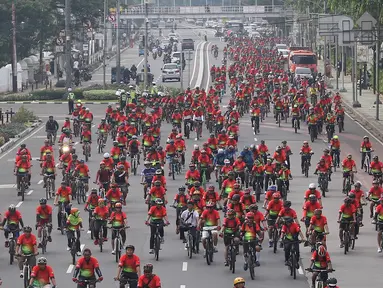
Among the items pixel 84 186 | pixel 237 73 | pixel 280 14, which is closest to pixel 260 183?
pixel 84 186

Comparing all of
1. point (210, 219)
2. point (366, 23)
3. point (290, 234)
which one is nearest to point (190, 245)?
point (210, 219)

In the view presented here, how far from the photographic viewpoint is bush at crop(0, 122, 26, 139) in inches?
2339

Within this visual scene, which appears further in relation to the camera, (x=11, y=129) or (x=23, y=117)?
(x=23, y=117)

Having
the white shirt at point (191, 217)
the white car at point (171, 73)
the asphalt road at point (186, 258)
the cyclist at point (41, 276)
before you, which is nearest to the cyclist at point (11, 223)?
the asphalt road at point (186, 258)

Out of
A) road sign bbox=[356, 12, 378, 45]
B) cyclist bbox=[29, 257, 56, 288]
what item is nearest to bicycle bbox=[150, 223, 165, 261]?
cyclist bbox=[29, 257, 56, 288]

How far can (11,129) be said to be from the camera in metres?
61.0

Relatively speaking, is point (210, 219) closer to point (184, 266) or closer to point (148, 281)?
point (184, 266)

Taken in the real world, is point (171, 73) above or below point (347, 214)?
below

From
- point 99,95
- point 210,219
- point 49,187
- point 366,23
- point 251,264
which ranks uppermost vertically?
point 366,23

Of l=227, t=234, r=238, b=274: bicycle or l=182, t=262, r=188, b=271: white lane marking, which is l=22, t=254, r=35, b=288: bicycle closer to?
l=182, t=262, r=188, b=271: white lane marking

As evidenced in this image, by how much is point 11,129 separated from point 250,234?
3325 cm

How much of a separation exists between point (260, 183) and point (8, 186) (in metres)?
9.47

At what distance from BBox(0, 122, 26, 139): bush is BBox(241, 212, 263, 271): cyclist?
30558 millimetres

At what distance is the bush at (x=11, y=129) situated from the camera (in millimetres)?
59419
